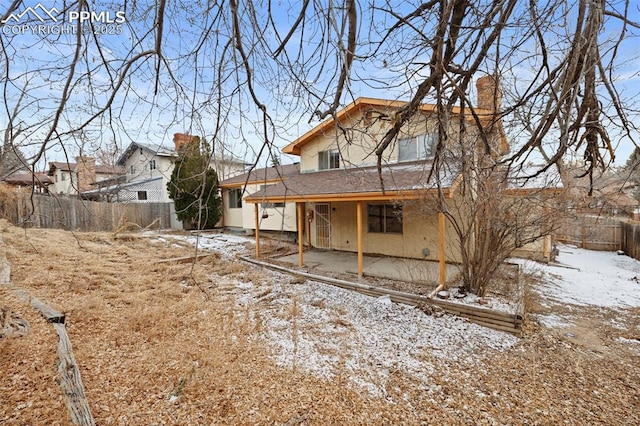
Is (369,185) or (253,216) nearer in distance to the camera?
(369,185)

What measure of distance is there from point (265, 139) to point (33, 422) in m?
2.90

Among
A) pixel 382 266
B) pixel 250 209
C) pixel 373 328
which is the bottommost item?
pixel 373 328

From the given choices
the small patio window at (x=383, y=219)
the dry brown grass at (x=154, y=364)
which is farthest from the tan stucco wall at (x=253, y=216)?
the dry brown grass at (x=154, y=364)

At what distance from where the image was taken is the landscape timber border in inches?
189

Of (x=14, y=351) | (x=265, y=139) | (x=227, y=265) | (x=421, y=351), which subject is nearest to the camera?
(x=265, y=139)

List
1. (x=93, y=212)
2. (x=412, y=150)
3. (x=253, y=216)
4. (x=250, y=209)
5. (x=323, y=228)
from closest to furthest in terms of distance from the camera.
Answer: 1. (x=412, y=150)
2. (x=323, y=228)
3. (x=93, y=212)
4. (x=253, y=216)
5. (x=250, y=209)

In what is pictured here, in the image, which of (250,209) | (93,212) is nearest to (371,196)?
(250,209)

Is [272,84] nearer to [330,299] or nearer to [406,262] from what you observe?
[330,299]

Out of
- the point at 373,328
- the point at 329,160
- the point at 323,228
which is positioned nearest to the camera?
the point at 373,328

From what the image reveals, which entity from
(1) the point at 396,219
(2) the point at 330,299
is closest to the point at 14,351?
(2) the point at 330,299

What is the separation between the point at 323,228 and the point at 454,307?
6.43 meters

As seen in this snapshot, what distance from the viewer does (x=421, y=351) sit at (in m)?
4.16

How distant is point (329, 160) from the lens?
→ 1114 centimetres

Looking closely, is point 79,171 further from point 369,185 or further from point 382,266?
point 382,266
